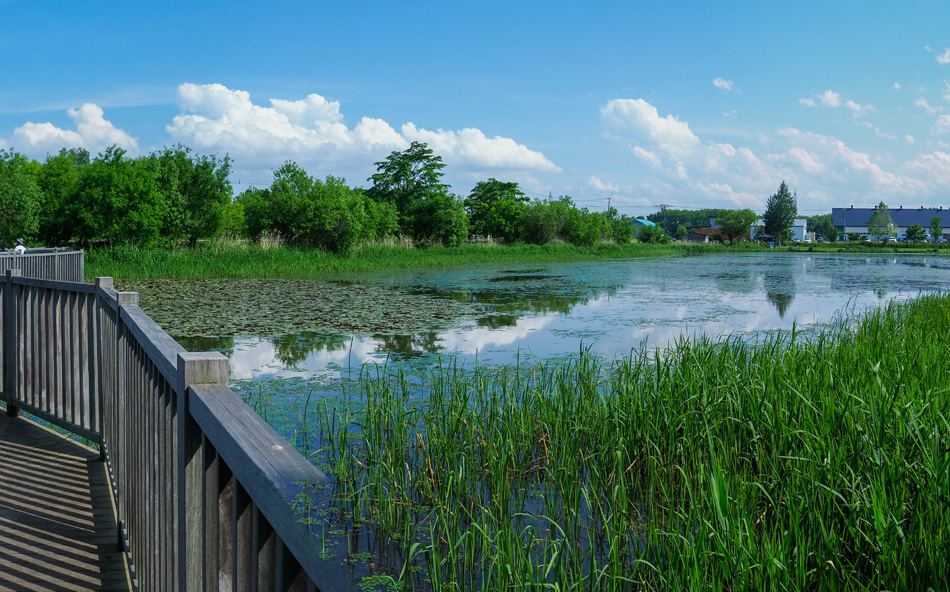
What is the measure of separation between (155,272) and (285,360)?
15.6 metres

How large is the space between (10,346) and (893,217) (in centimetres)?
12235

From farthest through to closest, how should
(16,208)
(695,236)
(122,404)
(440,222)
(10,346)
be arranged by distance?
(695,236), (440,222), (16,208), (10,346), (122,404)

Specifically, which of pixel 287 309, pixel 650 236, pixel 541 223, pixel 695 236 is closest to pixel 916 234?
pixel 650 236

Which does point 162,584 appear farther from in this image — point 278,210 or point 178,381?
point 278,210

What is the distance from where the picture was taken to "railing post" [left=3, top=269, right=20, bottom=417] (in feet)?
16.4

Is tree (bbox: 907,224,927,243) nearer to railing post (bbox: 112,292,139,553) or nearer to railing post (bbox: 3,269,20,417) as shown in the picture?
railing post (bbox: 3,269,20,417)

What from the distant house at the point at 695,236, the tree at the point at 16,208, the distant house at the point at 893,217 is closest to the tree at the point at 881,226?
the distant house at the point at 893,217

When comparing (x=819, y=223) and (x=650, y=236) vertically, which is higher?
(x=819, y=223)

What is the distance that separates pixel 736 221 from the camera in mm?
87312

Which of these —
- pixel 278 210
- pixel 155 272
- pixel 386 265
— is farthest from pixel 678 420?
pixel 278 210

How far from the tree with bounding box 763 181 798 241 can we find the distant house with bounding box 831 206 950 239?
65.3 feet

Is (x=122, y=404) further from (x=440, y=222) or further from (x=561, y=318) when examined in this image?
(x=440, y=222)

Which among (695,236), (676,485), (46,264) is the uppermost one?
(695,236)

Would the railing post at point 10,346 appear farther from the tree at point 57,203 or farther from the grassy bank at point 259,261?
the tree at point 57,203
